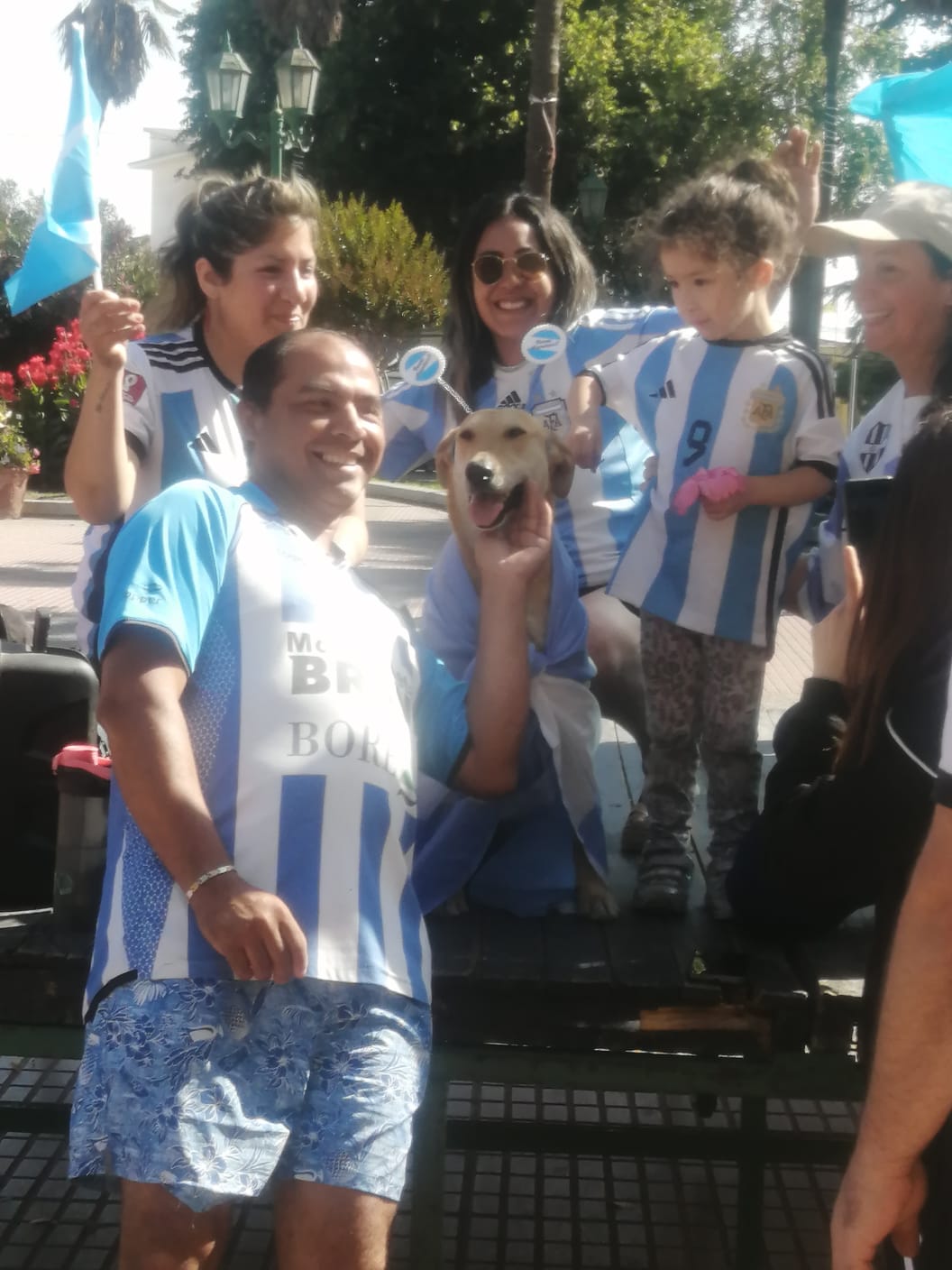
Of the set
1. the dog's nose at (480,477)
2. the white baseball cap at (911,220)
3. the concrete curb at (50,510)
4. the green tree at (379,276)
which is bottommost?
the concrete curb at (50,510)

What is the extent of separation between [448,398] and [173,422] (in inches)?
33.0

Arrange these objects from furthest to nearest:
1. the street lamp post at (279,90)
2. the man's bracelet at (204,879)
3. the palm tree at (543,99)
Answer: the street lamp post at (279,90)
the palm tree at (543,99)
the man's bracelet at (204,879)

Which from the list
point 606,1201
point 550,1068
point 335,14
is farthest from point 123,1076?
point 335,14

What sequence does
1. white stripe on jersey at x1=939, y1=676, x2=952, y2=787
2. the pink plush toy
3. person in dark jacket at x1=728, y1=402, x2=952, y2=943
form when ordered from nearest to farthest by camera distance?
white stripe on jersey at x1=939, y1=676, x2=952, y2=787, person in dark jacket at x1=728, y1=402, x2=952, y2=943, the pink plush toy

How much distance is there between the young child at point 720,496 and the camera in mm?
3104

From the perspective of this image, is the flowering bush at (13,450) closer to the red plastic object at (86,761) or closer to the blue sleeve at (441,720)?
the red plastic object at (86,761)

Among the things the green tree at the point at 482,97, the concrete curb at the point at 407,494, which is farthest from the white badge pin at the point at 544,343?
the green tree at the point at 482,97

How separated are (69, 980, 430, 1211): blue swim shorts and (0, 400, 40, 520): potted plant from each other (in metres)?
16.0

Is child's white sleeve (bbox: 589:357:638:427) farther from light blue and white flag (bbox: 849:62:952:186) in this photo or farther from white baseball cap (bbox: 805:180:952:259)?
light blue and white flag (bbox: 849:62:952:186)

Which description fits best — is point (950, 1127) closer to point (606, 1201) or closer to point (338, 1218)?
point (338, 1218)

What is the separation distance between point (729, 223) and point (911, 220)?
0.44 metres

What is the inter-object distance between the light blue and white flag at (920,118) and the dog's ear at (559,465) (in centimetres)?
94

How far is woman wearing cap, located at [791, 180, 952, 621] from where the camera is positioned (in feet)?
9.30

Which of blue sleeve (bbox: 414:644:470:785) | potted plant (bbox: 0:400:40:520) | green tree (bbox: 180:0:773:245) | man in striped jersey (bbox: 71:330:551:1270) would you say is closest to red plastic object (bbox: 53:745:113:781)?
man in striped jersey (bbox: 71:330:551:1270)
